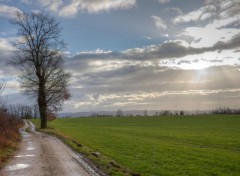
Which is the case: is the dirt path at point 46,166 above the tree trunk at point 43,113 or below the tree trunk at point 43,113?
below

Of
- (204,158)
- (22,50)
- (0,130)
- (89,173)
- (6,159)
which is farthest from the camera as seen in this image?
(22,50)

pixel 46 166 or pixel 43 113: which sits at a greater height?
pixel 43 113

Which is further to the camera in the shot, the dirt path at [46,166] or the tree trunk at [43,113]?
the tree trunk at [43,113]

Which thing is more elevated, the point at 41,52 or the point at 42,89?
the point at 41,52

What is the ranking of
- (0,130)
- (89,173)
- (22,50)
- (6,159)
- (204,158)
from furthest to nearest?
1. (22,50)
2. (0,130)
3. (204,158)
4. (6,159)
5. (89,173)

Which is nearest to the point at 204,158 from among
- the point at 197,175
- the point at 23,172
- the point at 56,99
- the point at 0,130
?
the point at 197,175

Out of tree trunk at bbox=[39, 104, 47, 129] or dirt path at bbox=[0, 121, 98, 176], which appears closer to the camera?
dirt path at bbox=[0, 121, 98, 176]

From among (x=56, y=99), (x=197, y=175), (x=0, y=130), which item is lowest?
(x=197, y=175)

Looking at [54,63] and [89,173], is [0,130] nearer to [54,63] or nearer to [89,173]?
[89,173]

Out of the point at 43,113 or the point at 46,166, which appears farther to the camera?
the point at 43,113

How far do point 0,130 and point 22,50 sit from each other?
3184 cm

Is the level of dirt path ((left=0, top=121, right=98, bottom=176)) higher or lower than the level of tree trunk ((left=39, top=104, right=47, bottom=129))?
lower

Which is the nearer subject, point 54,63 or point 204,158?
point 204,158

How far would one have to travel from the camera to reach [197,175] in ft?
55.1
